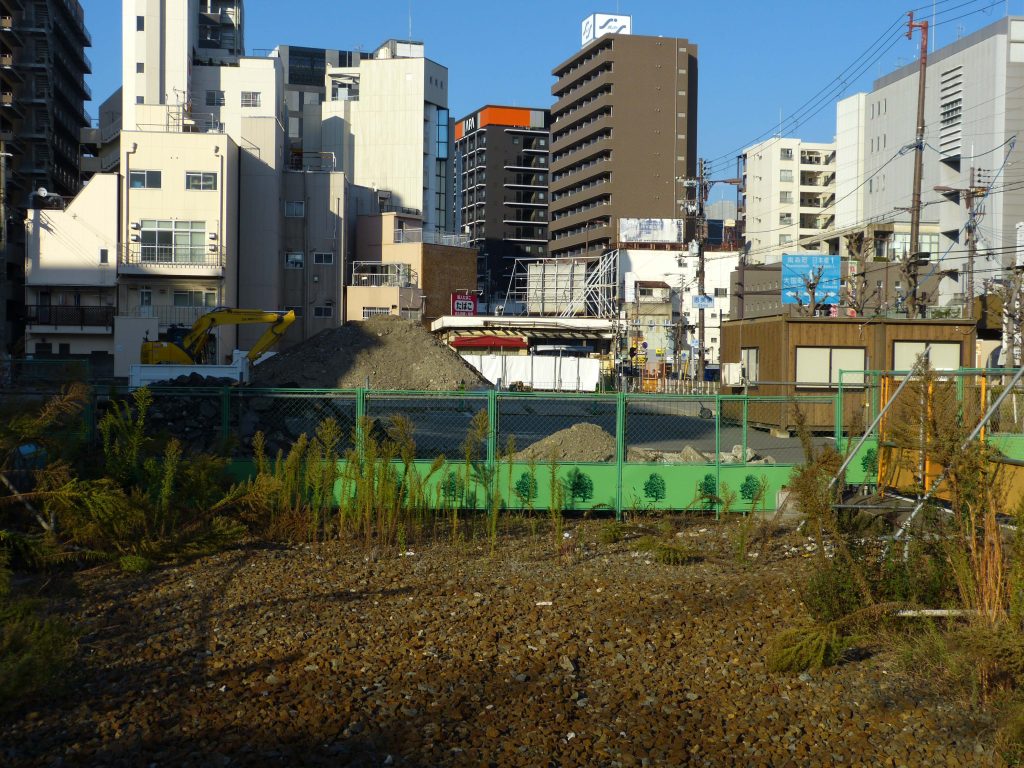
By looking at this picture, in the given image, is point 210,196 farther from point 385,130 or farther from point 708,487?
point 708,487

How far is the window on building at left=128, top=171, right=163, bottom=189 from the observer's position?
1976 inches

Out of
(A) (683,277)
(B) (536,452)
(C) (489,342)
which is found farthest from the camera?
(A) (683,277)

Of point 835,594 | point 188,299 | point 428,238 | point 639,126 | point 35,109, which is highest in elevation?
point 639,126

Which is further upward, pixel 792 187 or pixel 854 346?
pixel 792 187

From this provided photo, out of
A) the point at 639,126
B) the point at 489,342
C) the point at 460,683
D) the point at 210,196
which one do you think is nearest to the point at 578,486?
the point at 460,683

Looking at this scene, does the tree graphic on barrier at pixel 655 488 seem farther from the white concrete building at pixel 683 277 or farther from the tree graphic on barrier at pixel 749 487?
the white concrete building at pixel 683 277

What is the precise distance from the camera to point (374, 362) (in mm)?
45406

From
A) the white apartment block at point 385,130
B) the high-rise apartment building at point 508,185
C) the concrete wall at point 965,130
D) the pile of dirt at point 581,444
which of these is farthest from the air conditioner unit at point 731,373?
the high-rise apartment building at point 508,185

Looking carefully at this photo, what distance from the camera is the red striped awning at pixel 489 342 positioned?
57.1 m

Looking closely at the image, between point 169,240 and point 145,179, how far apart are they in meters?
3.27

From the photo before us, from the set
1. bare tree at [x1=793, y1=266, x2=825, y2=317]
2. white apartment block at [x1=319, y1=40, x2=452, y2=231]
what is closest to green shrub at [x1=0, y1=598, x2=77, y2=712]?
bare tree at [x1=793, y1=266, x2=825, y2=317]

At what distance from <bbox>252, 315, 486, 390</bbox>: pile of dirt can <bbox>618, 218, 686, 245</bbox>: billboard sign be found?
3265cm

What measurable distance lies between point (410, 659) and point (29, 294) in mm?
49087

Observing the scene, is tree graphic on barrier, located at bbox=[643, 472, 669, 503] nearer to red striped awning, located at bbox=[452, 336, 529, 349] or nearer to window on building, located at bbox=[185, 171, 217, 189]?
window on building, located at bbox=[185, 171, 217, 189]
